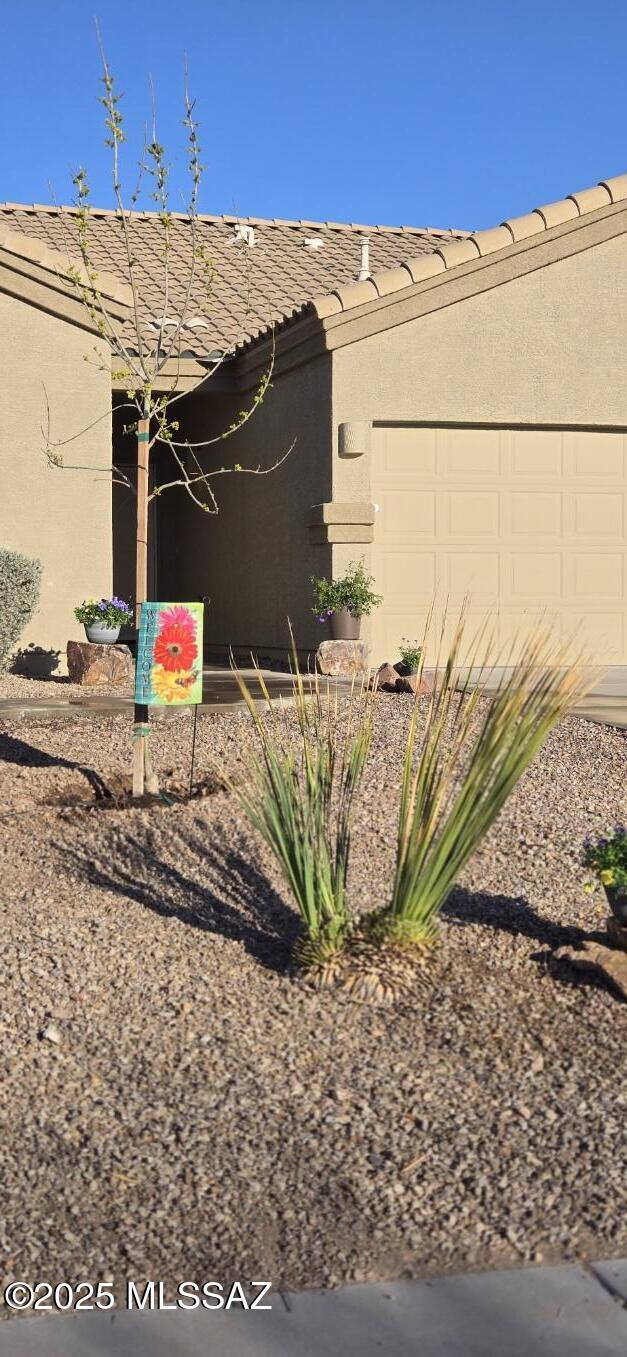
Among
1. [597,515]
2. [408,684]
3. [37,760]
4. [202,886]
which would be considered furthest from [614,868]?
[597,515]

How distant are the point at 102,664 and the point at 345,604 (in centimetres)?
231

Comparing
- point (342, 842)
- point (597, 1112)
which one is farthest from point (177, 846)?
point (597, 1112)

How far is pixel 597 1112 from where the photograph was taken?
3.65 m

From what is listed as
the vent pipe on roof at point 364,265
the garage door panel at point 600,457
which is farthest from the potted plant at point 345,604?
the vent pipe on roof at point 364,265

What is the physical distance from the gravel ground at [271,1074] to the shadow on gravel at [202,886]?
13 mm

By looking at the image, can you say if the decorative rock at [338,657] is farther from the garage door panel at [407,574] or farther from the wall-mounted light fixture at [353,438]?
the wall-mounted light fixture at [353,438]

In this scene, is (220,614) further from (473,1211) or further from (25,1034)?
(473,1211)

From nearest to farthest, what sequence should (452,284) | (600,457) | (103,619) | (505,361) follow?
(103,619) → (452,284) → (505,361) → (600,457)

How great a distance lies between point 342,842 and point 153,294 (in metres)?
11.7

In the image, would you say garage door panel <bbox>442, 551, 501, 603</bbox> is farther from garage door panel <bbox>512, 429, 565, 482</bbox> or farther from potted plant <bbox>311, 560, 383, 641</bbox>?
potted plant <bbox>311, 560, 383, 641</bbox>

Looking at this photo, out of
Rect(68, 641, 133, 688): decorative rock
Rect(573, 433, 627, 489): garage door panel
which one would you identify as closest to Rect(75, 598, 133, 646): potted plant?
Rect(68, 641, 133, 688): decorative rock

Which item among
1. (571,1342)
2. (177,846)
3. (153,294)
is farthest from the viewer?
(153,294)

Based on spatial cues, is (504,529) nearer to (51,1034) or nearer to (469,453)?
(469,453)

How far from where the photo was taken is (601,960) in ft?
15.0
